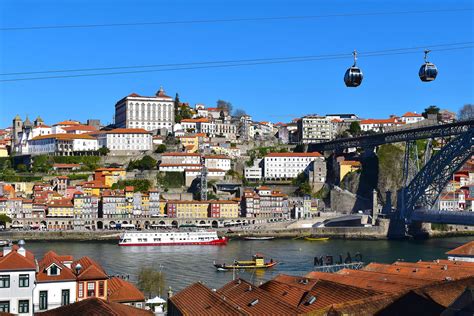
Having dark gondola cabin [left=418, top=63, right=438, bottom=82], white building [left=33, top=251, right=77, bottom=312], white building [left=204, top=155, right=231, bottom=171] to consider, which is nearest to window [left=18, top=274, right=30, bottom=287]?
white building [left=33, top=251, right=77, bottom=312]

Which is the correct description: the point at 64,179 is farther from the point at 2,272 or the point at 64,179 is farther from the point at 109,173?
the point at 2,272

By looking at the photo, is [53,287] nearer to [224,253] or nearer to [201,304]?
[201,304]

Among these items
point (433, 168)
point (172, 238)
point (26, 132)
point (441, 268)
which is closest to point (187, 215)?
point (172, 238)

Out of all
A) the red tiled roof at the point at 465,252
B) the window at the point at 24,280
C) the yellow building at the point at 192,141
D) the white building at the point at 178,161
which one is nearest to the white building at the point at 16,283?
the window at the point at 24,280

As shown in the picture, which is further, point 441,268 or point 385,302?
point 441,268

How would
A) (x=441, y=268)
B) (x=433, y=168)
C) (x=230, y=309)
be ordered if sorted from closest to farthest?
(x=230, y=309), (x=441, y=268), (x=433, y=168)

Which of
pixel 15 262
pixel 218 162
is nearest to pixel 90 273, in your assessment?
pixel 15 262

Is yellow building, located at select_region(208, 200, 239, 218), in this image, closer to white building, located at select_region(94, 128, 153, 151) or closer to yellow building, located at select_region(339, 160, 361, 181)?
yellow building, located at select_region(339, 160, 361, 181)
